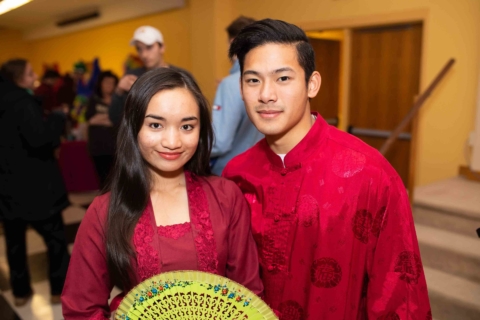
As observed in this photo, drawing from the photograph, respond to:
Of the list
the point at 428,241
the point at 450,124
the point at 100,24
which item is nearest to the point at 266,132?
the point at 428,241

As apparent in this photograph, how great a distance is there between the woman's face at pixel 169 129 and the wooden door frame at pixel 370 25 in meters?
2.13

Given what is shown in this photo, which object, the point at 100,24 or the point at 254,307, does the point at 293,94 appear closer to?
the point at 254,307

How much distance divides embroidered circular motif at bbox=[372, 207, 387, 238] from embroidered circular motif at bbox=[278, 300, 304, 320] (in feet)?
0.95

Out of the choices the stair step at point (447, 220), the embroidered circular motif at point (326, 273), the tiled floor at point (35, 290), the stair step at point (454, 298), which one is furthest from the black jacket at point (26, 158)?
the stair step at point (447, 220)

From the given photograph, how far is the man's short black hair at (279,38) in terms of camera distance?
108 centimetres

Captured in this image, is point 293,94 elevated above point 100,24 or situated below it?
below

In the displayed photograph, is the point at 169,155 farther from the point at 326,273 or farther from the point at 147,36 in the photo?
the point at 147,36

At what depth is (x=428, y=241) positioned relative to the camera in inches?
110

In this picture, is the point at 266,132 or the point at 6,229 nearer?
the point at 266,132

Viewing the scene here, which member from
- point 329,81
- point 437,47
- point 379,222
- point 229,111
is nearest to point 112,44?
point 329,81

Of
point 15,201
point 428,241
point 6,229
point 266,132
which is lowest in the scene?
point 428,241

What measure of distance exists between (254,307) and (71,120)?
5.49 m

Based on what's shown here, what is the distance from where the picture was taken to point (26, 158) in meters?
2.44

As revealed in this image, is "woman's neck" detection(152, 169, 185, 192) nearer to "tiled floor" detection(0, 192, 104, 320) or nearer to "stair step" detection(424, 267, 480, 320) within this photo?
"tiled floor" detection(0, 192, 104, 320)
